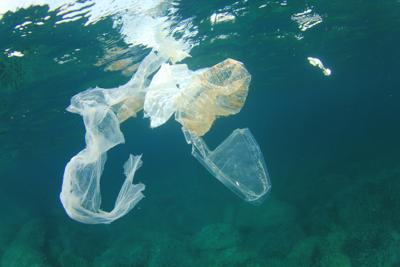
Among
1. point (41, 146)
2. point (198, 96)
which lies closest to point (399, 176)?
point (198, 96)

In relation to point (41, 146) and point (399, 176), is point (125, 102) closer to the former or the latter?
point (399, 176)

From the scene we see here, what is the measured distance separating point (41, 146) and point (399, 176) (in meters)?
22.8

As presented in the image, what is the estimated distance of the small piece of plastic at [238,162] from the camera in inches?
165

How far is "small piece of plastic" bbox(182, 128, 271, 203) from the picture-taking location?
13.8ft

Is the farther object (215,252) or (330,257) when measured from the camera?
(215,252)

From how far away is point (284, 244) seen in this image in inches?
460

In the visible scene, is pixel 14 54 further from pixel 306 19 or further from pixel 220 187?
pixel 220 187

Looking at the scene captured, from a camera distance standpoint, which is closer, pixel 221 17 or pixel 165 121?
pixel 165 121

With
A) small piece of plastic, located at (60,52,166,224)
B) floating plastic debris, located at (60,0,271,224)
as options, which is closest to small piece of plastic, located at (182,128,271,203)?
floating plastic debris, located at (60,0,271,224)

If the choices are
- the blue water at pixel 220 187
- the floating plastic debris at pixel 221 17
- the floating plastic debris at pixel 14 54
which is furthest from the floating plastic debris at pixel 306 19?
the floating plastic debris at pixel 14 54

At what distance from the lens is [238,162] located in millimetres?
4242

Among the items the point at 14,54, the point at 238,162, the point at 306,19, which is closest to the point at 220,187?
the point at 306,19

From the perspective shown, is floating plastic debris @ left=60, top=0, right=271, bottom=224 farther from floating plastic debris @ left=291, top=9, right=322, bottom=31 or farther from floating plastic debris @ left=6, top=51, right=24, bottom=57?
floating plastic debris @ left=291, top=9, right=322, bottom=31

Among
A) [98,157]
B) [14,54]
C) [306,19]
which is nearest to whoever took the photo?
[98,157]
